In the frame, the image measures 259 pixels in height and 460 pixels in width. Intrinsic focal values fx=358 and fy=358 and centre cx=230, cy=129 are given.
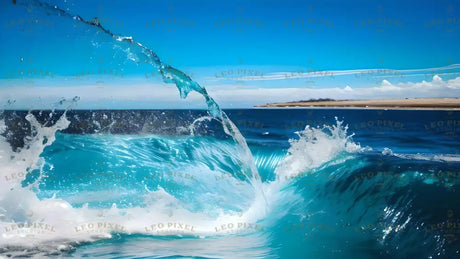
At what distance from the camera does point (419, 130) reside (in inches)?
308

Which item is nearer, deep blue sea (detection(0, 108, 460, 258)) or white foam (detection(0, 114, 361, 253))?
deep blue sea (detection(0, 108, 460, 258))

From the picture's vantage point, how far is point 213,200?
138 inches

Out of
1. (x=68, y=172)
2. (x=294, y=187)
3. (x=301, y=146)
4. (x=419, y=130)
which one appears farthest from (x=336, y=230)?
(x=419, y=130)

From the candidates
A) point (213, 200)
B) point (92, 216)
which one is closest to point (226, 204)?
point (213, 200)

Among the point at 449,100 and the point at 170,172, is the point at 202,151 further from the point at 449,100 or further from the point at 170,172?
the point at 449,100

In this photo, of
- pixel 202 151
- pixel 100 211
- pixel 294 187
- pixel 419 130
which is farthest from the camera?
pixel 419 130

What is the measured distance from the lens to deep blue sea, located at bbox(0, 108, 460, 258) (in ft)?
7.82

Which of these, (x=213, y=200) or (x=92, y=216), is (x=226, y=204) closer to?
(x=213, y=200)

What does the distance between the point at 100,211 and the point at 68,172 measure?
1.45 metres

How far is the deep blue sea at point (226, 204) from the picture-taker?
238 centimetres

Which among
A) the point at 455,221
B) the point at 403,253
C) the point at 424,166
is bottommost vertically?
the point at 403,253

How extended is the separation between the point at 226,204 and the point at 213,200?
144mm

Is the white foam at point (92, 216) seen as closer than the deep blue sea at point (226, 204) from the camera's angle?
No

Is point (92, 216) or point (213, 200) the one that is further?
point (213, 200)
